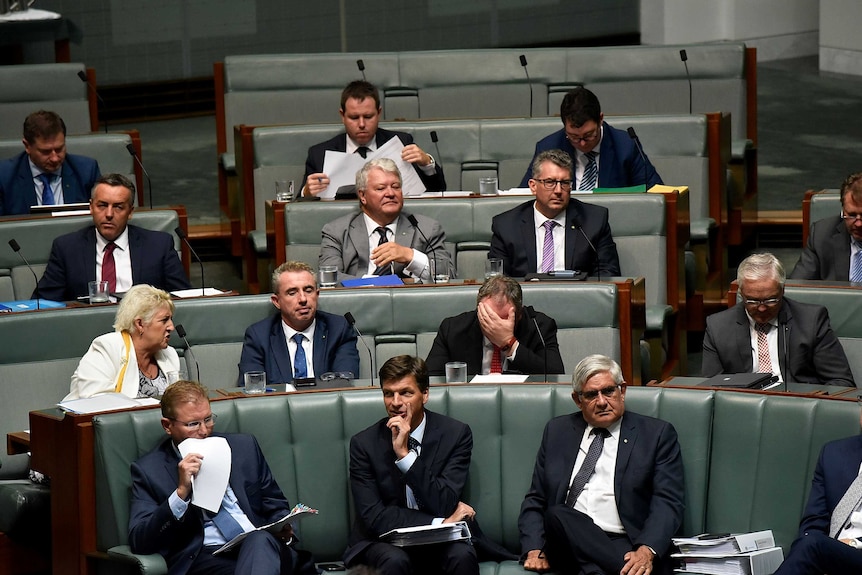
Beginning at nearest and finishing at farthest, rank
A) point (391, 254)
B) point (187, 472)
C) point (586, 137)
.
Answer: point (187, 472) → point (391, 254) → point (586, 137)

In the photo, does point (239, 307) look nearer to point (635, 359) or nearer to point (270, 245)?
point (270, 245)

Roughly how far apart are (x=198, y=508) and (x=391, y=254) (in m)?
1.68

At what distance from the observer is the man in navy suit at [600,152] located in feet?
19.2

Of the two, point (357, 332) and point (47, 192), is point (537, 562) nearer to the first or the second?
point (357, 332)

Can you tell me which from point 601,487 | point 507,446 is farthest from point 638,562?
point 507,446

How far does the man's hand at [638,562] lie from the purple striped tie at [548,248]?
184 cm

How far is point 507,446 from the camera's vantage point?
4102 mm

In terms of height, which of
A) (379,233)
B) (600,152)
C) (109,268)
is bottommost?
(109,268)

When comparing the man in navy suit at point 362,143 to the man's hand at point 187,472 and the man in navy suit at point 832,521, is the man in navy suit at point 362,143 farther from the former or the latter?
the man in navy suit at point 832,521

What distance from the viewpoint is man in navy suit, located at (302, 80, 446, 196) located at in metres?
5.94

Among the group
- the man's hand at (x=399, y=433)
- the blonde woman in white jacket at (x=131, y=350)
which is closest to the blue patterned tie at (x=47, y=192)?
the blonde woman in white jacket at (x=131, y=350)

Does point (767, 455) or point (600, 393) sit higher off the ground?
point (600, 393)

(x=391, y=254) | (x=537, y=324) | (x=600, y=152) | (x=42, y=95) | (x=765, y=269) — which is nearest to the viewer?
(x=765, y=269)

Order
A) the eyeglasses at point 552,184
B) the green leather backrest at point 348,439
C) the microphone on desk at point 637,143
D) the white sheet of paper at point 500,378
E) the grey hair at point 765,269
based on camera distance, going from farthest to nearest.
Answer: the microphone on desk at point 637,143, the eyeglasses at point 552,184, the grey hair at point 765,269, the white sheet of paper at point 500,378, the green leather backrest at point 348,439
